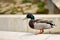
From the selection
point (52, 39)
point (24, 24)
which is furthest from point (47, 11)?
point (52, 39)

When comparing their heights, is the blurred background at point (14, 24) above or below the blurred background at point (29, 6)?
below

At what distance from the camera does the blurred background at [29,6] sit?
1421 mm

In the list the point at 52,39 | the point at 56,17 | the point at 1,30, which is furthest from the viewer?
the point at 1,30

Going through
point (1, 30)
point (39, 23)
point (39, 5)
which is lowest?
point (1, 30)

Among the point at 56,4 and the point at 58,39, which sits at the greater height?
the point at 56,4

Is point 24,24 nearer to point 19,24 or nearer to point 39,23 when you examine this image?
point 19,24

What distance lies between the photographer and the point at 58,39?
3.59 feet

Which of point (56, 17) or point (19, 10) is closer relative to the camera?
point (56, 17)

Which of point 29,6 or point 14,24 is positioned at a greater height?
point 29,6

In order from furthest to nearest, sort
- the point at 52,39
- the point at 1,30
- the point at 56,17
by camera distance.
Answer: the point at 1,30
the point at 56,17
the point at 52,39

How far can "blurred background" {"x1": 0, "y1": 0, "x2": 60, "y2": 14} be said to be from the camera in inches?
55.9

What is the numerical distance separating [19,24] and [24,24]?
0.05 metres

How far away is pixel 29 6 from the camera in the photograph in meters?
1.46

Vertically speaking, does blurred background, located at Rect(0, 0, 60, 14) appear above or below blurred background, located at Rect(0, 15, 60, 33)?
above
